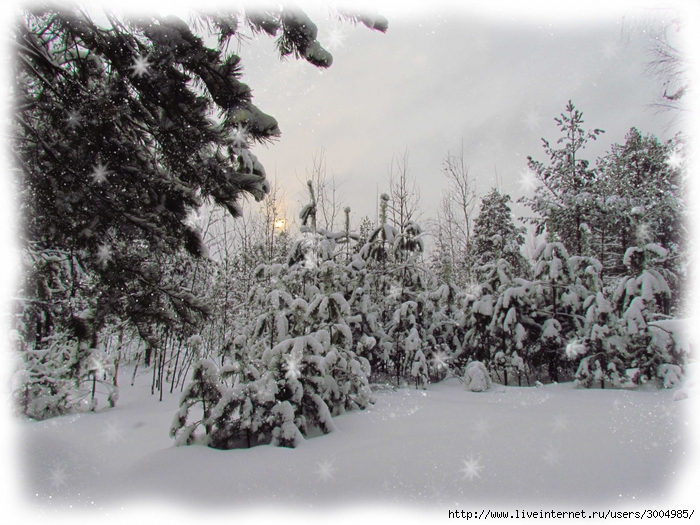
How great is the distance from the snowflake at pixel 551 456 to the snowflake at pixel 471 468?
20.8 inches

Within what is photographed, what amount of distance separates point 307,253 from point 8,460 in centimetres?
464

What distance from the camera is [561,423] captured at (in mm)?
3463

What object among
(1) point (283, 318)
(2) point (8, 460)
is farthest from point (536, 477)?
(2) point (8, 460)

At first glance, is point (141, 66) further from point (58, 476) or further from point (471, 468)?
point (471, 468)

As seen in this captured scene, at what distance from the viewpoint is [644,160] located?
66.4ft

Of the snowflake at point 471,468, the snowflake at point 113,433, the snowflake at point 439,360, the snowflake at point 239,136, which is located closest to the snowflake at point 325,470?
the snowflake at point 471,468

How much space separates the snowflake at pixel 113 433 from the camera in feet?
13.6

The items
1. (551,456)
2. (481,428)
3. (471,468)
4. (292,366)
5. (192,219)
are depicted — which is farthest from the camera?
(292,366)

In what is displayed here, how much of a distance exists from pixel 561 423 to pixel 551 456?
91cm

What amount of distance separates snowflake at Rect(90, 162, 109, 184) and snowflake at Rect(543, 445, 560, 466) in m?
4.02

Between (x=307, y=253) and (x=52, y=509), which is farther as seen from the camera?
(x=307, y=253)

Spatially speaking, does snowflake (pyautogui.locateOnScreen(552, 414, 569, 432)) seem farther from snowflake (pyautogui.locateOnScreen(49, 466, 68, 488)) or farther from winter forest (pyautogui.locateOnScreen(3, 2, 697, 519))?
snowflake (pyautogui.locateOnScreen(49, 466, 68, 488))

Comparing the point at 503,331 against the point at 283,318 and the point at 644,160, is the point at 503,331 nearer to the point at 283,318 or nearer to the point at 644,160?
the point at 283,318

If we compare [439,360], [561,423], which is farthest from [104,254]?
[439,360]
